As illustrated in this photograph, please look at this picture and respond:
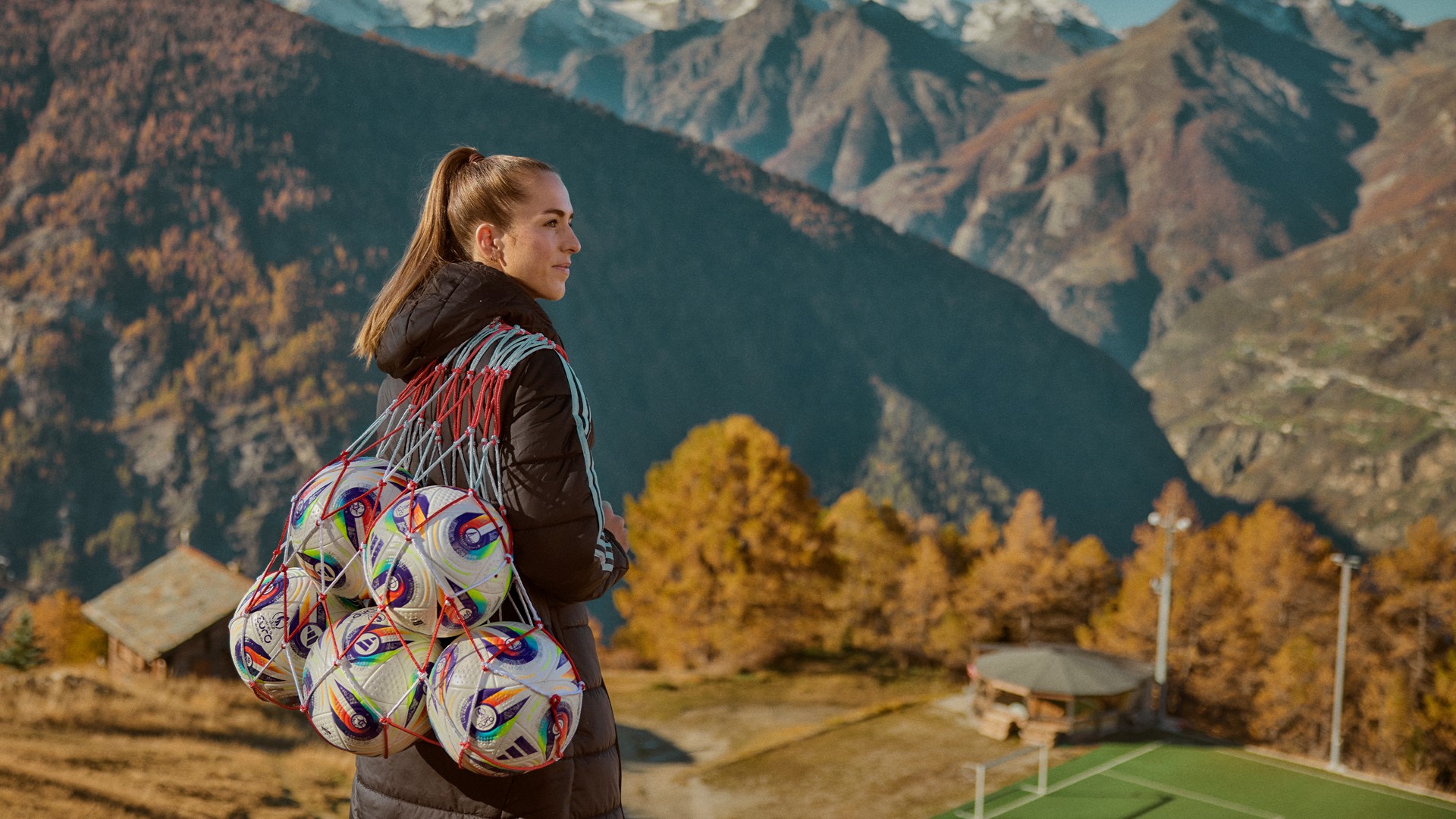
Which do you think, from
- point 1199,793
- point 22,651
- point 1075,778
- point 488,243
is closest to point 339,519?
point 488,243

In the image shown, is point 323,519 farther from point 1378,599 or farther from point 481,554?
point 1378,599

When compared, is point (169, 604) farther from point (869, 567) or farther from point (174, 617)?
point (869, 567)

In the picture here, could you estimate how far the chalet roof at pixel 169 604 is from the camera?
62.2 feet

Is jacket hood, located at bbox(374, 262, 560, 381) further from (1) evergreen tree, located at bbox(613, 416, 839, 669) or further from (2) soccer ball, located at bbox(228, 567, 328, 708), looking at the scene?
(1) evergreen tree, located at bbox(613, 416, 839, 669)

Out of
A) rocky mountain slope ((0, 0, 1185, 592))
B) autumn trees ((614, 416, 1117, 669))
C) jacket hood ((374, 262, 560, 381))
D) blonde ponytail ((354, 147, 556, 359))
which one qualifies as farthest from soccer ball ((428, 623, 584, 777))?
rocky mountain slope ((0, 0, 1185, 592))

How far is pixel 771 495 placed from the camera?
26156 millimetres

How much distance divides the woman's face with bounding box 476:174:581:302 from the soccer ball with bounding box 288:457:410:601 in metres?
0.49

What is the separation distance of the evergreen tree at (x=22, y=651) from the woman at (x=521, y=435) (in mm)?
29920

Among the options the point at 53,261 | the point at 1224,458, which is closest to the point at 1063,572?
the point at 53,261

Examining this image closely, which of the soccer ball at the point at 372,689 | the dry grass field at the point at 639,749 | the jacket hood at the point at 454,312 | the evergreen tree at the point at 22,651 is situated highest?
the jacket hood at the point at 454,312

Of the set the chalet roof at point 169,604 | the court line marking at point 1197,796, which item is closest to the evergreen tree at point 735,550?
the chalet roof at point 169,604

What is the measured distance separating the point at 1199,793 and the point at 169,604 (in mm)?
17341

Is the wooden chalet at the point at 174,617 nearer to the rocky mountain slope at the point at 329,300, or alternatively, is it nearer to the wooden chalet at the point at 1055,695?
the wooden chalet at the point at 1055,695

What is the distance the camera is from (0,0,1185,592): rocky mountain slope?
10331 centimetres
